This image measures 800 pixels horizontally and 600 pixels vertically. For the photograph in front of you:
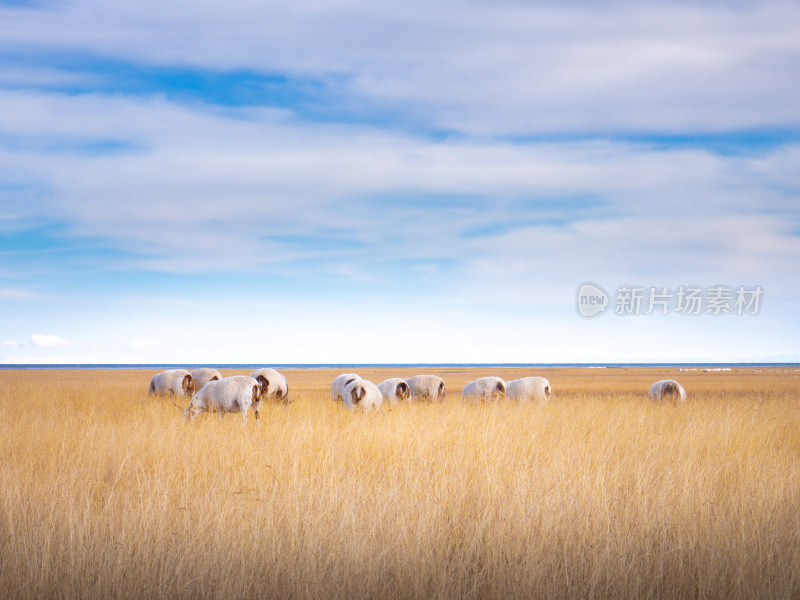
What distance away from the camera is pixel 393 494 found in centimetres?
546

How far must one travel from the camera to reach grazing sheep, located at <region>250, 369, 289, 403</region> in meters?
17.8

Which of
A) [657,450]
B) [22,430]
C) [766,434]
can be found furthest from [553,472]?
[22,430]

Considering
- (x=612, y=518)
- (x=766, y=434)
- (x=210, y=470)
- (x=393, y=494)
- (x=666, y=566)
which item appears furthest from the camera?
(x=766, y=434)

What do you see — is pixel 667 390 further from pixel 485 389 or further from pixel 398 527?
pixel 398 527

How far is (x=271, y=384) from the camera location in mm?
17891

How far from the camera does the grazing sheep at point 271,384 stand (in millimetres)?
17844

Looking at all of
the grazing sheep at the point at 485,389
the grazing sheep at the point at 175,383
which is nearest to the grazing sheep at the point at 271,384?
the grazing sheep at the point at 175,383

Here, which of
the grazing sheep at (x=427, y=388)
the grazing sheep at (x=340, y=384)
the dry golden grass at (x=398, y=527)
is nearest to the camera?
the dry golden grass at (x=398, y=527)

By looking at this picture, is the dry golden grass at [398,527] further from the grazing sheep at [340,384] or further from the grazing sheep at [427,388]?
the grazing sheep at [427,388]

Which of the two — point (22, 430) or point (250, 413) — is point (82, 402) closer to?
point (250, 413)

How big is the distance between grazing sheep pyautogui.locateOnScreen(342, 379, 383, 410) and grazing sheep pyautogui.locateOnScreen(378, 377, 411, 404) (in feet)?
9.54

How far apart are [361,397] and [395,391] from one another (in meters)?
3.78

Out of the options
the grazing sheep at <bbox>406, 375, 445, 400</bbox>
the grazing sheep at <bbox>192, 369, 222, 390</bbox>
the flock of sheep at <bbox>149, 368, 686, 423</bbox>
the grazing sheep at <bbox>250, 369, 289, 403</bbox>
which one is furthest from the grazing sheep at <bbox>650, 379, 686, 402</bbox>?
the grazing sheep at <bbox>192, 369, 222, 390</bbox>

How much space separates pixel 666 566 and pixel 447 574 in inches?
65.4
